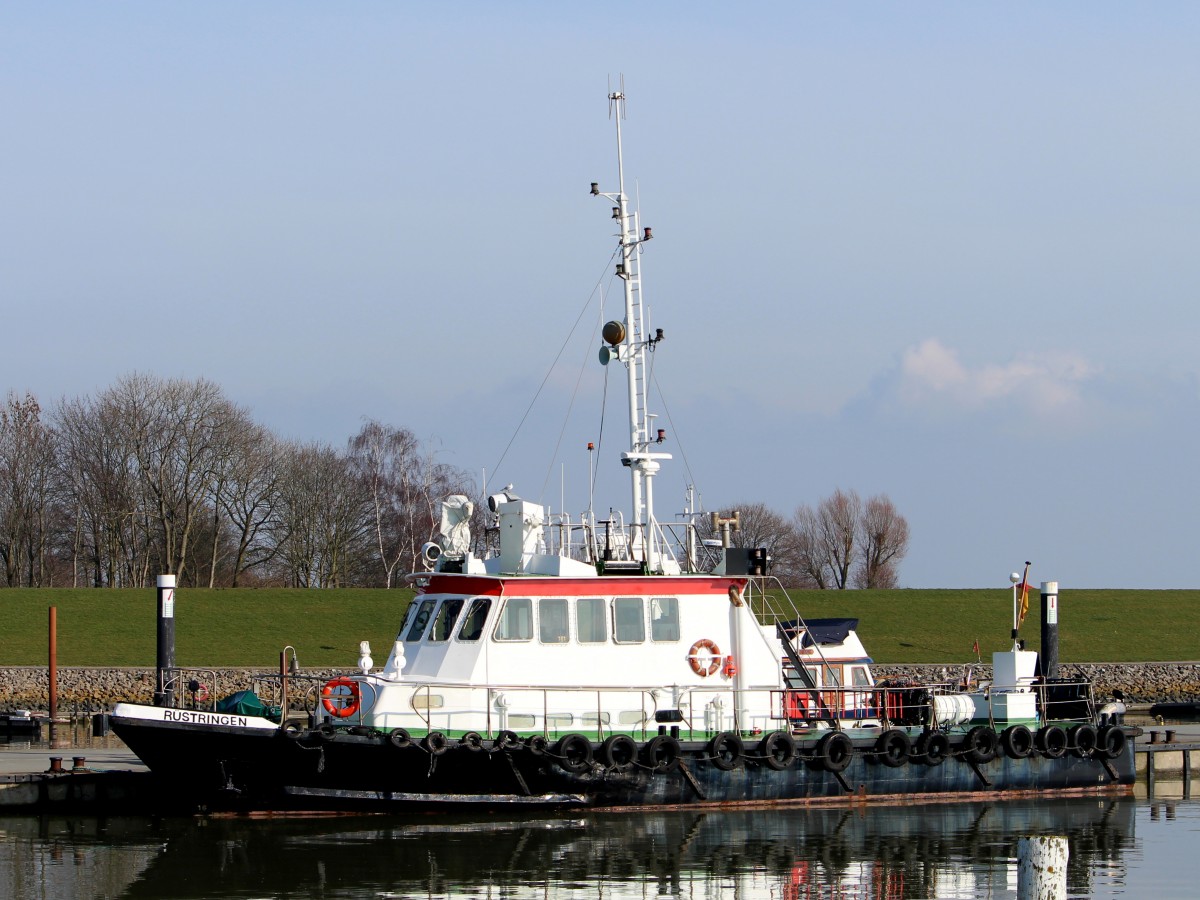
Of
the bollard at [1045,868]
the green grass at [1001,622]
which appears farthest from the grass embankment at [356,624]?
the bollard at [1045,868]

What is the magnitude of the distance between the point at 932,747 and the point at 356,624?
26811 mm

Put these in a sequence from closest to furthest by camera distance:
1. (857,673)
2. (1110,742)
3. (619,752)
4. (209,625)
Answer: (619,752) → (1110,742) → (857,673) → (209,625)

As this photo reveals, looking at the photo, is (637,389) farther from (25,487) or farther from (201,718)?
(25,487)

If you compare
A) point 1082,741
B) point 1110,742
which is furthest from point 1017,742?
point 1110,742

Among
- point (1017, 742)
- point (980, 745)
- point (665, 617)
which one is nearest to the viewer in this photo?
point (665, 617)

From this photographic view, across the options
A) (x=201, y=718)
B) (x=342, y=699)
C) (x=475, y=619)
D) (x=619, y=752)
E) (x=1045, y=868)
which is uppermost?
(x=475, y=619)

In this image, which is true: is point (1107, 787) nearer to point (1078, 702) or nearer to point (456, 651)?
point (1078, 702)

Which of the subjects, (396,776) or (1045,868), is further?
(396,776)

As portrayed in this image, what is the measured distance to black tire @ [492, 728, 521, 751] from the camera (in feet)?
60.2

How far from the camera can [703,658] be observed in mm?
19594

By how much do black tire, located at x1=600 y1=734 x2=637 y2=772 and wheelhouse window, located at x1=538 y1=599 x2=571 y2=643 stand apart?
1.36 meters

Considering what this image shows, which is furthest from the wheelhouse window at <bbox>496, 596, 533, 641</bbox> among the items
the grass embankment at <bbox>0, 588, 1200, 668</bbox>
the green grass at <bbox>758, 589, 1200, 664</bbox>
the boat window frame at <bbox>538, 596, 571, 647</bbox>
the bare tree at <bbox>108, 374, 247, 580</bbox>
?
the bare tree at <bbox>108, 374, 247, 580</bbox>

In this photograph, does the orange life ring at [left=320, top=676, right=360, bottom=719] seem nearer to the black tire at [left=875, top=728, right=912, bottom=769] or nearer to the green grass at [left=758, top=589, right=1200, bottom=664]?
the black tire at [left=875, top=728, right=912, bottom=769]

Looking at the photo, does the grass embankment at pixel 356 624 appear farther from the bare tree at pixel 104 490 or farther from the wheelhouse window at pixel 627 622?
the wheelhouse window at pixel 627 622
